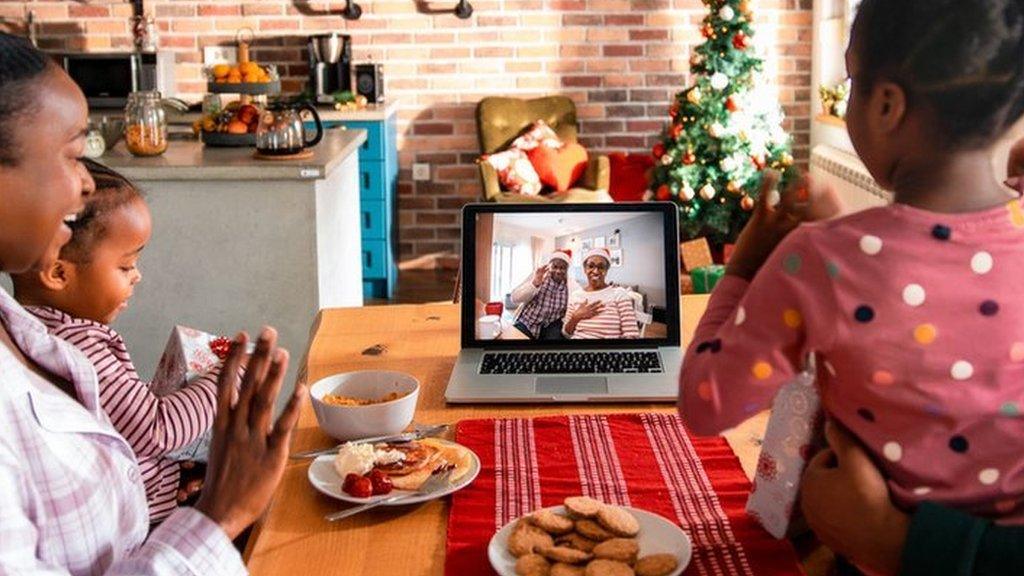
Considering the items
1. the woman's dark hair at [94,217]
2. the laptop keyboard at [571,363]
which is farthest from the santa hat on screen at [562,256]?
the woman's dark hair at [94,217]

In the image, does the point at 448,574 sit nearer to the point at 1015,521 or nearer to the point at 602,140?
Result: the point at 1015,521

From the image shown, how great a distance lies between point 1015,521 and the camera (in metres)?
1.01

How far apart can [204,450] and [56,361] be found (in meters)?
0.67

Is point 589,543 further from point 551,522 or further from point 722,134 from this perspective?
point 722,134

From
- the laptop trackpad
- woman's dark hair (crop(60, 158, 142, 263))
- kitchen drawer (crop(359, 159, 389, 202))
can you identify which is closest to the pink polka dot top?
the laptop trackpad

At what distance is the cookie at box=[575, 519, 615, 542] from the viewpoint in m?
1.21

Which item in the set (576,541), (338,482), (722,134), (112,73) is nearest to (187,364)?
(338,482)

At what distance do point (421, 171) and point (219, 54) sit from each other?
1218mm

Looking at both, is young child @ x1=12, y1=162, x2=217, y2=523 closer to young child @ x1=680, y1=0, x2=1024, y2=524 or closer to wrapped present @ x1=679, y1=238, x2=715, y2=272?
young child @ x1=680, y1=0, x2=1024, y2=524

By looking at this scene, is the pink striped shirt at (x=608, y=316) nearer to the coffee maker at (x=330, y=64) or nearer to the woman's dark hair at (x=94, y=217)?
the woman's dark hair at (x=94, y=217)

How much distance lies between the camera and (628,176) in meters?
6.08

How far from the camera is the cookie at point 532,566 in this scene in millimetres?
1147

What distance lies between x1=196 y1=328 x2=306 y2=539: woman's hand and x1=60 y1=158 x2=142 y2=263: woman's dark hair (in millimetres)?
710

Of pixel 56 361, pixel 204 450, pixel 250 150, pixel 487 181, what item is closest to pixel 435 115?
pixel 487 181
